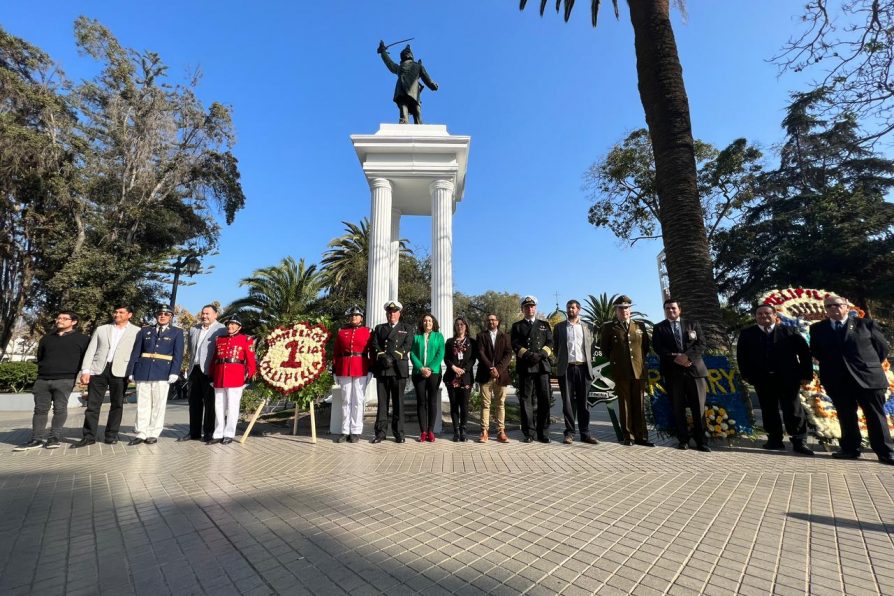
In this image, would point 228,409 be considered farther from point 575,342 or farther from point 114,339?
point 575,342

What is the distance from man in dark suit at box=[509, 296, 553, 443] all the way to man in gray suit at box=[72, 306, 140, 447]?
20.1 ft

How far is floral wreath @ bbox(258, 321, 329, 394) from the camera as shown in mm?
A: 6543

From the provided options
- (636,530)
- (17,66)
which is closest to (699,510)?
(636,530)

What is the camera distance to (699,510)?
3230mm

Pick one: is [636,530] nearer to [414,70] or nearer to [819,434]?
[819,434]

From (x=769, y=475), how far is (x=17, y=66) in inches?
1239

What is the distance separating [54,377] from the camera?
19.5ft

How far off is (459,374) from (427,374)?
51 cm

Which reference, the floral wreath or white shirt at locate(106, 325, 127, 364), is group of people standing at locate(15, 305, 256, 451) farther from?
the floral wreath

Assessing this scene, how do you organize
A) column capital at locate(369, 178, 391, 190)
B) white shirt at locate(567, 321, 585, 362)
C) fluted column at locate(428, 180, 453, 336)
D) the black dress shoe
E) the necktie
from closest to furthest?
the black dress shoe → the necktie → white shirt at locate(567, 321, 585, 362) → fluted column at locate(428, 180, 453, 336) → column capital at locate(369, 178, 391, 190)

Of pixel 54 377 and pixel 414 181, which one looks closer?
pixel 54 377

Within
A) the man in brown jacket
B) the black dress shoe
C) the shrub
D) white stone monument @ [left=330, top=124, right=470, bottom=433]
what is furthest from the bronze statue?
the shrub

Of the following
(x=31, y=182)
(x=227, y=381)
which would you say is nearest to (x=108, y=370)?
(x=227, y=381)

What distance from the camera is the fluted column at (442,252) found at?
9094 millimetres
